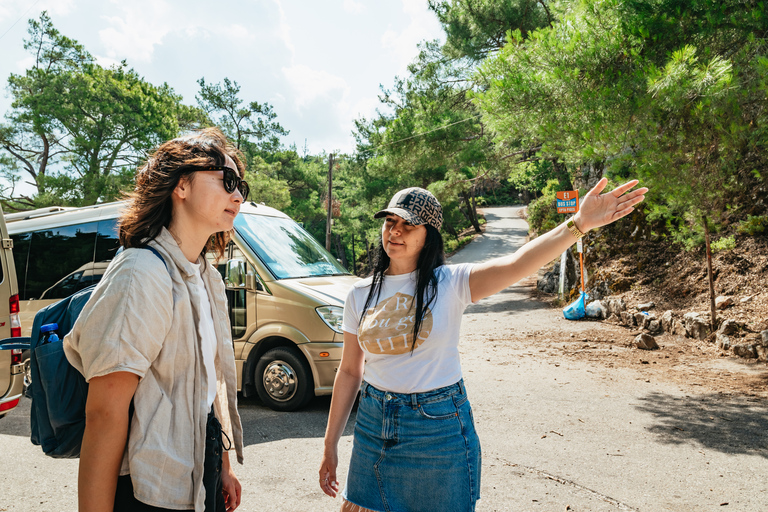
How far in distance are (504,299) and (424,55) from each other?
8786mm

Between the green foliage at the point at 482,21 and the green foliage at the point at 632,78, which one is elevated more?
the green foliage at the point at 482,21

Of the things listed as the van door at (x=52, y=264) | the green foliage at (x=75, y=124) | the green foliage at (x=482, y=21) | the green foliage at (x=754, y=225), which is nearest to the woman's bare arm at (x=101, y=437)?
the van door at (x=52, y=264)

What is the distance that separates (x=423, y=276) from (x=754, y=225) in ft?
35.9

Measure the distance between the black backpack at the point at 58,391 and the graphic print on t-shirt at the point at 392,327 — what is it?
38.6 inches

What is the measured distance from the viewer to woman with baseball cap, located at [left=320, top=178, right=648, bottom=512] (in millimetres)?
1961

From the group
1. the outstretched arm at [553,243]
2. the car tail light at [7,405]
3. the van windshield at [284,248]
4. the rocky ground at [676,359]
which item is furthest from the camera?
the rocky ground at [676,359]

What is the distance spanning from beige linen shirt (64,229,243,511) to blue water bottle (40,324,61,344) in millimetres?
101

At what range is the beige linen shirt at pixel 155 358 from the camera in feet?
4.29

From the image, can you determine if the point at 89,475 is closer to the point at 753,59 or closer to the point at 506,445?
the point at 506,445

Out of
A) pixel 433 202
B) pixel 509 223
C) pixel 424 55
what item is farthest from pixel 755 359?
pixel 509 223

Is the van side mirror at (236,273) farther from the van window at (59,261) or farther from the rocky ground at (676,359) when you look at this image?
the rocky ground at (676,359)

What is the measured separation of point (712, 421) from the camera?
547 centimetres

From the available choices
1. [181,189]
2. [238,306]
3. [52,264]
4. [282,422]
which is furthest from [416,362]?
[52,264]

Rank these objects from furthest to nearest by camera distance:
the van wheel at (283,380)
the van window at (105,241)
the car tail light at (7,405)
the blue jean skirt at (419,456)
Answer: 1. the van window at (105,241)
2. the van wheel at (283,380)
3. the car tail light at (7,405)
4. the blue jean skirt at (419,456)
